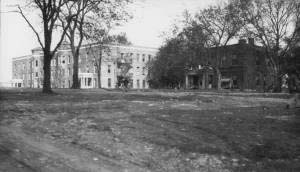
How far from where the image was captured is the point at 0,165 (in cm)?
517

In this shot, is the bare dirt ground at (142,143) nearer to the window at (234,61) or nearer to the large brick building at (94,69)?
the window at (234,61)

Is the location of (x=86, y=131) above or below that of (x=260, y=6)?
below

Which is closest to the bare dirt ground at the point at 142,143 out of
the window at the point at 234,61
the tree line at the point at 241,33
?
the tree line at the point at 241,33

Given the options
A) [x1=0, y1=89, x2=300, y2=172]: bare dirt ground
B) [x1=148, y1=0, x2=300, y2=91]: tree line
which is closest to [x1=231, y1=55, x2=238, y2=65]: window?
[x1=148, y1=0, x2=300, y2=91]: tree line

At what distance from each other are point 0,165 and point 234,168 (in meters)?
3.81

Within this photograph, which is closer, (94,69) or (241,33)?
(241,33)

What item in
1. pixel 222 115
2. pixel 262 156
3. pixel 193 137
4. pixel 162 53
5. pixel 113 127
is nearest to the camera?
pixel 262 156

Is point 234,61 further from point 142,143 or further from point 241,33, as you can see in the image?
point 142,143

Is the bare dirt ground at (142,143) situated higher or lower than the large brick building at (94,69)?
lower

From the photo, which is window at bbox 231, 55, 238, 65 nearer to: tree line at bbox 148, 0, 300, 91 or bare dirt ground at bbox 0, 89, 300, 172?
tree line at bbox 148, 0, 300, 91

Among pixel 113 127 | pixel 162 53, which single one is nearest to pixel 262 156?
pixel 113 127

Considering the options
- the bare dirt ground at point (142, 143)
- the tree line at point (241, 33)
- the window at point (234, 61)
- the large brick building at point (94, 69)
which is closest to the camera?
the bare dirt ground at point (142, 143)

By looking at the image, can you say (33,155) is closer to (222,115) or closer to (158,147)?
(158,147)

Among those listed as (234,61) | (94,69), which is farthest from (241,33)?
(94,69)
